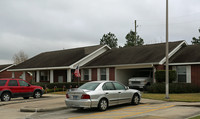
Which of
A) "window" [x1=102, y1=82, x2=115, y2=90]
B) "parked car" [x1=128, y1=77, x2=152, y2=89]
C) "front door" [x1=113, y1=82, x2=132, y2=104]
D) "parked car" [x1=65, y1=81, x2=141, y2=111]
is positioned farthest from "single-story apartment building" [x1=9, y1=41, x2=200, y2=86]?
"window" [x1=102, y1=82, x2=115, y2=90]

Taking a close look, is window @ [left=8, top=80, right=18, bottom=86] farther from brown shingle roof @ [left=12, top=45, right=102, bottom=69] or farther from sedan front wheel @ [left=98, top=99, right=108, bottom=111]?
brown shingle roof @ [left=12, top=45, right=102, bottom=69]

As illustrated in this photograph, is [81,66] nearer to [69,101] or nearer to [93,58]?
[93,58]

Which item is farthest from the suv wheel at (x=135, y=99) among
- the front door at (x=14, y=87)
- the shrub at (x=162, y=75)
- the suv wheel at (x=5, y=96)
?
the shrub at (x=162, y=75)

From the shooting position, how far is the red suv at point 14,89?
1858 cm

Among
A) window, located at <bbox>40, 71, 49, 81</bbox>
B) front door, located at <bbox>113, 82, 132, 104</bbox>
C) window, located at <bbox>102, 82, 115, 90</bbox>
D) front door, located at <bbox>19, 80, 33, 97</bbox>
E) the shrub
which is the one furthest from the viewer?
window, located at <bbox>40, 71, 49, 81</bbox>

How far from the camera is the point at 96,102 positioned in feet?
40.0

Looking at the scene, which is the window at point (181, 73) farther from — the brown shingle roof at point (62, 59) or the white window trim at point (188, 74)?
the brown shingle roof at point (62, 59)

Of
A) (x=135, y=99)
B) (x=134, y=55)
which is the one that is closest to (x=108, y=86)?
(x=135, y=99)

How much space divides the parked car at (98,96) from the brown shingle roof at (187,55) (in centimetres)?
1234

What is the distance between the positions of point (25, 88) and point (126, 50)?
654 inches

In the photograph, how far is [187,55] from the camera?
26.0m

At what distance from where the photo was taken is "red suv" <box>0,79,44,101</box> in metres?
18.6

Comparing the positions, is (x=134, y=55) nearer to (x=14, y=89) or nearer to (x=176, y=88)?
(x=176, y=88)

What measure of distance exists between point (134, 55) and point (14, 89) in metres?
15.1
